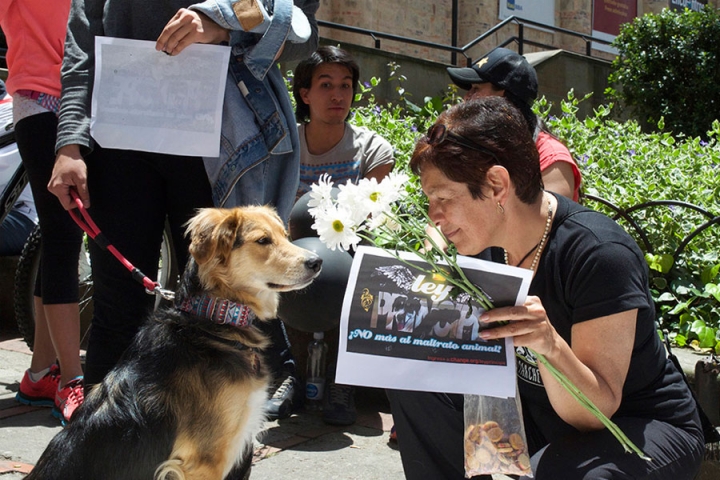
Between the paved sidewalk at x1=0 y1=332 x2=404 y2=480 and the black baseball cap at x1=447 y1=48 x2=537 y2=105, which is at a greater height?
the black baseball cap at x1=447 y1=48 x2=537 y2=105

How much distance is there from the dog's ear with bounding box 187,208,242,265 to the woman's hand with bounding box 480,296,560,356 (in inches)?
43.6

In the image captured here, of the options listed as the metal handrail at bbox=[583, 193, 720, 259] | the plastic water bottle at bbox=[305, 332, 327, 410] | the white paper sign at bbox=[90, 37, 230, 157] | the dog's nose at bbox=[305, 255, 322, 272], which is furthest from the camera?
the metal handrail at bbox=[583, 193, 720, 259]

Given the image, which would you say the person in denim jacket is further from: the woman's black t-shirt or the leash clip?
the woman's black t-shirt

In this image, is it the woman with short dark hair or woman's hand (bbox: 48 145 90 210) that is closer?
the woman with short dark hair

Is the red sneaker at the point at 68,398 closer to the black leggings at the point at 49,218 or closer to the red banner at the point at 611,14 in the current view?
the black leggings at the point at 49,218

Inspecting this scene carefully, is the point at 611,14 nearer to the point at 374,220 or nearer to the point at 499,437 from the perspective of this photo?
the point at 499,437

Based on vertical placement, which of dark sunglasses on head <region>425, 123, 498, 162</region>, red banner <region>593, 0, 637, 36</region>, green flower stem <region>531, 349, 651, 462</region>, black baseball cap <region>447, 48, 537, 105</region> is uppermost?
red banner <region>593, 0, 637, 36</region>

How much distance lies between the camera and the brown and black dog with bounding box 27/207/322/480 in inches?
90.3

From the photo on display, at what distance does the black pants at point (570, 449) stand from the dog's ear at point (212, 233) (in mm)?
802

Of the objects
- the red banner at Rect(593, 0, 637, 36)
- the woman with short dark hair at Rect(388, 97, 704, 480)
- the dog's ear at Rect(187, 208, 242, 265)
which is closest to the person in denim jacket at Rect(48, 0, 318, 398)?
the dog's ear at Rect(187, 208, 242, 265)

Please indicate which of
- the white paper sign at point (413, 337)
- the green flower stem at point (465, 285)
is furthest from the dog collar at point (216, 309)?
the green flower stem at point (465, 285)

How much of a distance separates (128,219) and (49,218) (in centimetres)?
→ 87

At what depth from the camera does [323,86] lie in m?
4.66

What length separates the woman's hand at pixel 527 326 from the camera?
1841mm
